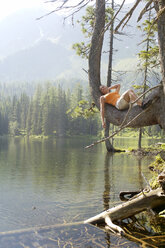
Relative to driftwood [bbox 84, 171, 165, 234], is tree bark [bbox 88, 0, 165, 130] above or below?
above

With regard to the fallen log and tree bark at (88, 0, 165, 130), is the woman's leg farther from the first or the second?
the fallen log

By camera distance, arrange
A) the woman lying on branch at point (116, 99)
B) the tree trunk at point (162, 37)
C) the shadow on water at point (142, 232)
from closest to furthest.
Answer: the tree trunk at point (162, 37)
the shadow on water at point (142, 232)
the woman lying on branch at point (116, 99)

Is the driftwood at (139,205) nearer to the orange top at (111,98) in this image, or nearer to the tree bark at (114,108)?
the tree bark at (114,108)

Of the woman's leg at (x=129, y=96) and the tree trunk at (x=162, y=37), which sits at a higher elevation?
the tree trunk at (x=162, y=37)

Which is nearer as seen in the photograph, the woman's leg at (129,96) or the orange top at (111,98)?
the woman's leg at (129,96)

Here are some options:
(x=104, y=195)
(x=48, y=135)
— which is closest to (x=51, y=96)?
(x=48, y=135)

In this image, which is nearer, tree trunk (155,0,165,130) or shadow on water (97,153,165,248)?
tree trunk (155,0,165,130)

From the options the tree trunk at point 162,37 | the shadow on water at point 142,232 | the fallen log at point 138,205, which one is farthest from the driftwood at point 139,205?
the tree trunk at point 162,37

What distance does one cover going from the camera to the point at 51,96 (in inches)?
2822

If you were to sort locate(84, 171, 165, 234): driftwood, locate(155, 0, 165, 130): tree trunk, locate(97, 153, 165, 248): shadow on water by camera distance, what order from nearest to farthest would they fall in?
locate(155, 0, 165, 130): tree trunk → locate(97, 153, 165, 248): shadow on water → locate(84, 171, 165, 234): driftwood

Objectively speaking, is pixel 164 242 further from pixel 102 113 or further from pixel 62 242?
pixel 102 113

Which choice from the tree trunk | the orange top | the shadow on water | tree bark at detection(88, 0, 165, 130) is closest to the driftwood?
the shadow on water

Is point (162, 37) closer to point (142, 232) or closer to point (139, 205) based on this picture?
point (139, 205)

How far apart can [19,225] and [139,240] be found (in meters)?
2.38
